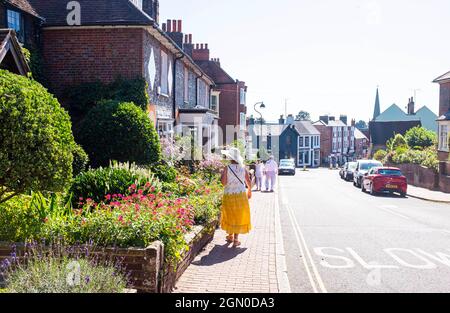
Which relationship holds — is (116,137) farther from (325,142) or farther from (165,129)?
(325,142)

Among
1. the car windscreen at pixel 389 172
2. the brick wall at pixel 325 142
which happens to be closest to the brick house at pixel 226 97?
the car windscreen at pixel 389 172

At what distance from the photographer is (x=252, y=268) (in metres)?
7.55

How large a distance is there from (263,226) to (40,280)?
26.4 feet

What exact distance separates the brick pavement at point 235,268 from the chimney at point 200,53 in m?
38.3

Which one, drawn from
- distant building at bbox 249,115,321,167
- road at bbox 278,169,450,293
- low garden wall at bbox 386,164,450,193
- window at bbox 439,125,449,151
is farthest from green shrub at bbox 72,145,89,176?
distant building at bbox 249,115,321,167

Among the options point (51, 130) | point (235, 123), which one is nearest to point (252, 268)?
point (51, 130)

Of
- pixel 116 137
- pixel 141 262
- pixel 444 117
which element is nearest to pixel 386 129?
pixel 444 117

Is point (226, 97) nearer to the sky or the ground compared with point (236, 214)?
nearer to the sky

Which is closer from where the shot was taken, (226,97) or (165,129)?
(165,129)

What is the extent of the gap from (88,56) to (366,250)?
11.7 meters

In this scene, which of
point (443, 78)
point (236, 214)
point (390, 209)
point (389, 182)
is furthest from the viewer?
point (443, 78)

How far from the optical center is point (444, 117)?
35.8 metres

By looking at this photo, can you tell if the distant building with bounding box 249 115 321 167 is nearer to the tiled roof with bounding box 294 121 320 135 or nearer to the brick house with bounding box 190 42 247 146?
the tiled roof with bounding box 294 121 320 135

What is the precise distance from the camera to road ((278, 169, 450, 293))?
22.8ft
